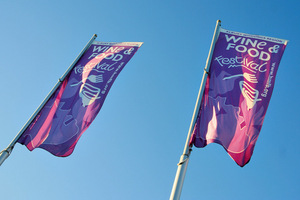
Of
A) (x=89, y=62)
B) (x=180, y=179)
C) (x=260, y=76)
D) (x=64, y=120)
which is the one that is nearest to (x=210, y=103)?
(x=260, y=76)

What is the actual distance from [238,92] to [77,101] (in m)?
4.86

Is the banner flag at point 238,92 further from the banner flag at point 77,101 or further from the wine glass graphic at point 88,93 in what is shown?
the wine glass graphic at point 88,93

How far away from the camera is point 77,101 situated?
37.5 ft

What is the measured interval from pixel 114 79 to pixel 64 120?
Result: 2167mm

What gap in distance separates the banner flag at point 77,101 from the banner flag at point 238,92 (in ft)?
10.5

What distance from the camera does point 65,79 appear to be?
12.8 m

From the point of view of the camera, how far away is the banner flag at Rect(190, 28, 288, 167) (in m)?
9.12

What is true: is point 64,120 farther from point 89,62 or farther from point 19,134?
point 89,62

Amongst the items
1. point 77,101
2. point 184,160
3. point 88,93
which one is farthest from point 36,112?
point 184,160

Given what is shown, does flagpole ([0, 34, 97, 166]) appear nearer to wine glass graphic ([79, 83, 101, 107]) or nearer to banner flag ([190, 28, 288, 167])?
wine glass graphic ([79, 83, 101, 107])

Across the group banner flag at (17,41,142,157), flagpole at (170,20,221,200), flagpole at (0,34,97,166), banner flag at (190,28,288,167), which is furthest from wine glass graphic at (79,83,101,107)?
banner flag at (190,28,288,167)

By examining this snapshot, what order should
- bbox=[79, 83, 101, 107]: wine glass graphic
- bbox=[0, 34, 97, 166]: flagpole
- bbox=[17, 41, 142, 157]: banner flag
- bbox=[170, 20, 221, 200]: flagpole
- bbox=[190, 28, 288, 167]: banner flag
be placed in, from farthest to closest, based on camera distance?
bbox=[79, 83, 101, 107]: wine glass graphic → bbox=[0, 34, 97, 166]: flagpole → bbox=[17, 41, 142, 157]: banner flag → bbox=[190, 28, 288, 167]: banner flag → bbox=[170, 20, 221, 200]: flagpole

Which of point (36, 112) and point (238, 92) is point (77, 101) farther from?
point (238, 92)

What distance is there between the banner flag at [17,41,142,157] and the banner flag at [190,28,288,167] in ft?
10.5
